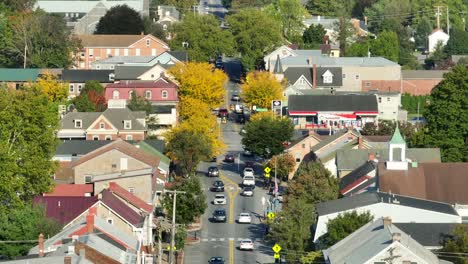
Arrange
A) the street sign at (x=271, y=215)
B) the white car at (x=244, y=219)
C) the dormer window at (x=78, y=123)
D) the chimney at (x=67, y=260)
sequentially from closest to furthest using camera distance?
the chimney at (x=67, y=260)
the street sign at (x=271, y=215)
the white car at (x=244, y=219)
the dormer window at (x=78, y=123)

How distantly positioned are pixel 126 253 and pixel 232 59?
9509cm

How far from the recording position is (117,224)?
77250mm

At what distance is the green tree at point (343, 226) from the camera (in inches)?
3002

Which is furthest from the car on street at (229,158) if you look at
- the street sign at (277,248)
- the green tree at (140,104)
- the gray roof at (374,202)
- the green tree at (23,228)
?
the green tree at (23,228)

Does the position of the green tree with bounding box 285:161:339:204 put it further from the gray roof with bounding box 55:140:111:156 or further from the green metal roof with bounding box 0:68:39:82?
the green metal roof with bounding box 0:68:39:82

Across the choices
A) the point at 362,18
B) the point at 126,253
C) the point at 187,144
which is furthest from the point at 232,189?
the point at 362,18

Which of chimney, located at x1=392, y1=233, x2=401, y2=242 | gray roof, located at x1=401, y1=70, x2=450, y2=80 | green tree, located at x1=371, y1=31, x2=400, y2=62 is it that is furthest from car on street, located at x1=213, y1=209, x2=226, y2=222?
green tree, located at x1=371, y1=31, x2=400, y2=62

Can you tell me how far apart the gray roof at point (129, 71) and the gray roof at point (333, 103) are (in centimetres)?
1349

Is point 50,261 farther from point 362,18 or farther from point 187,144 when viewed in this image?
point 362,18

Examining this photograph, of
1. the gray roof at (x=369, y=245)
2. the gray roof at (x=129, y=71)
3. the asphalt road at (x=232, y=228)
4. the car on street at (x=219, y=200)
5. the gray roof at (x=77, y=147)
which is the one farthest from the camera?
the gray roof at (x=129, y=71)

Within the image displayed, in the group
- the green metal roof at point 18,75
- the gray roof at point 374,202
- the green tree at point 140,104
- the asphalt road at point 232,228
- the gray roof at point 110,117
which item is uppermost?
the green metal roof at point 18,75

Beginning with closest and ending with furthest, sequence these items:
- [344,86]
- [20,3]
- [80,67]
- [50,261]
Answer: [50,261] < [344,86] < [80,67] < [20,3]

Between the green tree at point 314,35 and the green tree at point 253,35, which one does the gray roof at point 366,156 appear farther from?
the green tree at point 314,35

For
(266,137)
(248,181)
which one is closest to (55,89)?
(266,137)
